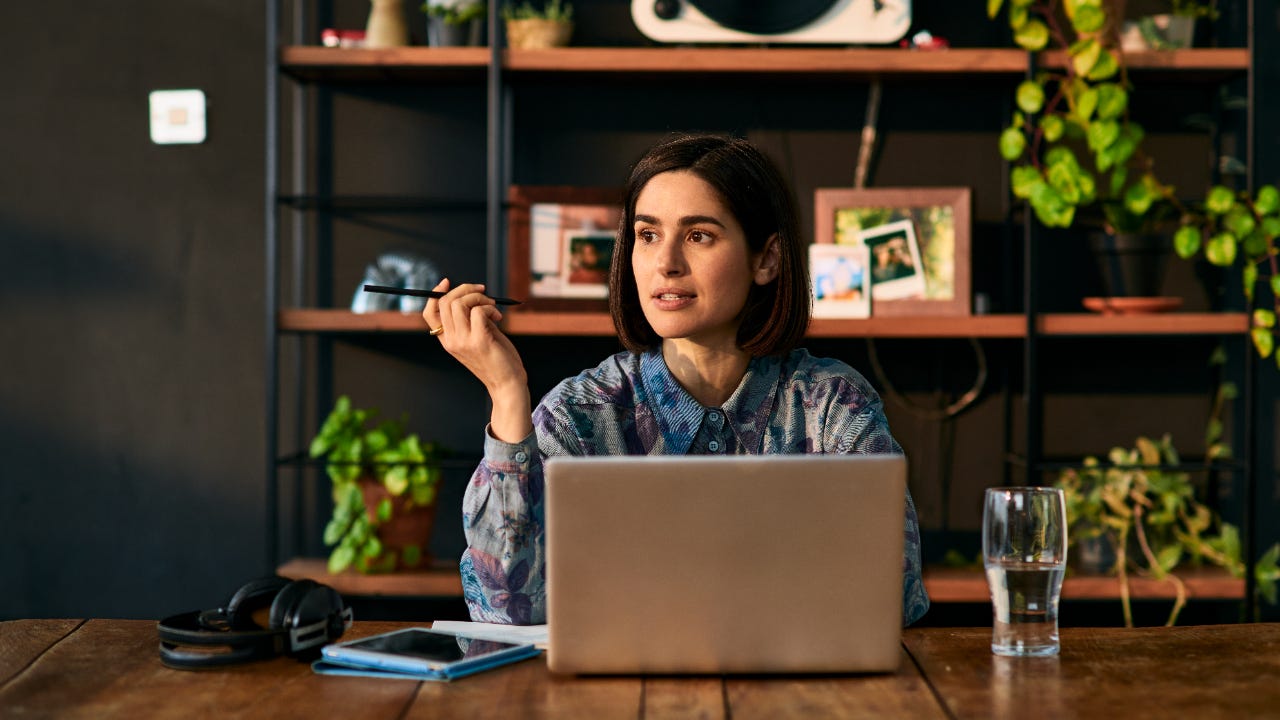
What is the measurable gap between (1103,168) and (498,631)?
6.66 feet

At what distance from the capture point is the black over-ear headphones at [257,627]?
1078mm

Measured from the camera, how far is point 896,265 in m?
2.78

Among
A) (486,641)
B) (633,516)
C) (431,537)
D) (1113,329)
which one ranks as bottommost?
(431,537)

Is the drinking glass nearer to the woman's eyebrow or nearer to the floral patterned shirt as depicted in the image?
the floral patterned shirt

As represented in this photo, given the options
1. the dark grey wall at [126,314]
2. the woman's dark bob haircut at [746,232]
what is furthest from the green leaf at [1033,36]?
the dark grey wall at [126,314]

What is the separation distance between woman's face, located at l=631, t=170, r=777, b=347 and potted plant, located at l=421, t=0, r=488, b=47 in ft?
4.21

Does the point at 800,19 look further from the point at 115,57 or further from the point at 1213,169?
the point at 115,57

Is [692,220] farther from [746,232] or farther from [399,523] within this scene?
[399,523]

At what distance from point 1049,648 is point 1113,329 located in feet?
5.75

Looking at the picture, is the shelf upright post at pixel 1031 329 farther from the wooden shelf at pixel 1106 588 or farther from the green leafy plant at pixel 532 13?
the green leafy plant at pixel 532 13

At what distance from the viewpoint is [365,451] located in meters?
2.71

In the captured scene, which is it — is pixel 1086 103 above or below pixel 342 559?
above

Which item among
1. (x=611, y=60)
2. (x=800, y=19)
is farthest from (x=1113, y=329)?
(x=611, y=60)

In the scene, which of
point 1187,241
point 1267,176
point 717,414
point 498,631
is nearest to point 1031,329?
point 1187,241
